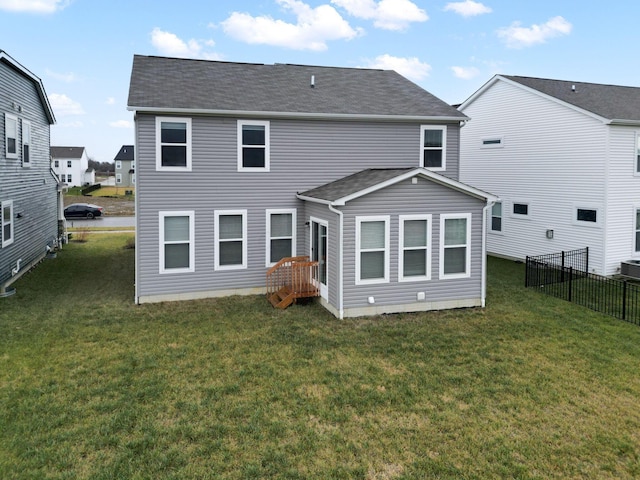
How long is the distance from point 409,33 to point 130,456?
74.4 ft

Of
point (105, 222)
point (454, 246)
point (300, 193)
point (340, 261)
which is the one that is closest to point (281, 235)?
point (300, 193)

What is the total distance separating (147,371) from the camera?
25.3 feet

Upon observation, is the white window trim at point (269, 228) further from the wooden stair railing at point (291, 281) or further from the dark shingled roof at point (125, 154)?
the dark shingled roof at point (125, 154)

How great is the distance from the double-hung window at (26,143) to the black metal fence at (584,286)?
57.2 feet

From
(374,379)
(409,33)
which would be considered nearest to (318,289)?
(374,379)

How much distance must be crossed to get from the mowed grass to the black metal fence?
971 millimetres

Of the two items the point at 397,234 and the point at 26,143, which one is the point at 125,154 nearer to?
the point at 26,143

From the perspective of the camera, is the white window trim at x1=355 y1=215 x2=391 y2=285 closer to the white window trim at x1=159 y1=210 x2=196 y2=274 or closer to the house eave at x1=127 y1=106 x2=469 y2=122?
the house eave at x1=127 y1=106 x2=469 y2=122

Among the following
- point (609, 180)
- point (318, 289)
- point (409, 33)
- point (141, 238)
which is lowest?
point (318, 289)

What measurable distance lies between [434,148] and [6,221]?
13438mm

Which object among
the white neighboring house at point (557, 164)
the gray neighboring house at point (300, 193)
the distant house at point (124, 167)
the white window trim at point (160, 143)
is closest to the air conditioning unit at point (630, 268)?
the white neighboring house at point (557, 164)

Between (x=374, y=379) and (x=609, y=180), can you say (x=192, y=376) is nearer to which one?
(x=374, y=379)

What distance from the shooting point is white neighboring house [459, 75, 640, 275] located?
49.0ft

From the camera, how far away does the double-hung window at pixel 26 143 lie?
51.7 feet
